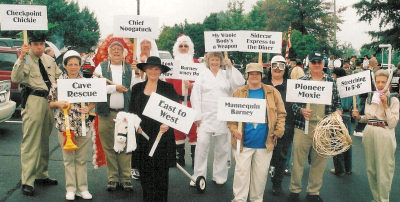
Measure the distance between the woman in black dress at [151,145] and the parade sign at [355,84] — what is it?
248 cm

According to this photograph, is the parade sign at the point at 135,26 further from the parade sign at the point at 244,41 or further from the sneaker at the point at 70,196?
the sneaker at the point at 70,196

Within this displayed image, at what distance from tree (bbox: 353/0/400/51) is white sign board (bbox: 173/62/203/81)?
86.0ft

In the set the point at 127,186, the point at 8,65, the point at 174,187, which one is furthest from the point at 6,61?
the point at 174,187

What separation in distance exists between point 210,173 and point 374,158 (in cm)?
275

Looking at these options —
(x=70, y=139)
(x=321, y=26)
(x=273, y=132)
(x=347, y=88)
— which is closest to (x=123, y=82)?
(x=70, y=139)

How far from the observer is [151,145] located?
185 inches

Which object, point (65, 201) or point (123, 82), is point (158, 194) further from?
point (123, 82)

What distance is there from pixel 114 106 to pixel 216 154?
1803mm

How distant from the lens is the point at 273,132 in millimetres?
4996

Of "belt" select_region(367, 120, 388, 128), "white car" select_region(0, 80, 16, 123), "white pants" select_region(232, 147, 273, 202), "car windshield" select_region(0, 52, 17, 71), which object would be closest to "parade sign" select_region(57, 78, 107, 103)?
"white pants" select_region(232, 147, 273, 202)

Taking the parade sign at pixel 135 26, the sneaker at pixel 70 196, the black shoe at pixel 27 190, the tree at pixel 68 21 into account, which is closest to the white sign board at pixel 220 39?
the parade sign at pixel 135 26

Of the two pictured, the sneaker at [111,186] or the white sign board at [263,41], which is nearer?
the sneaker at [111,186]

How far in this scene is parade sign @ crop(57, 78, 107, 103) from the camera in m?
5.04

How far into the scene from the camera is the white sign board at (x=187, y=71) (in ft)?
21.6
